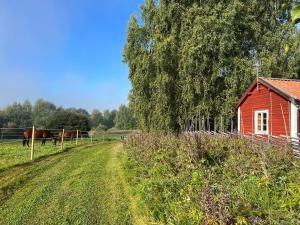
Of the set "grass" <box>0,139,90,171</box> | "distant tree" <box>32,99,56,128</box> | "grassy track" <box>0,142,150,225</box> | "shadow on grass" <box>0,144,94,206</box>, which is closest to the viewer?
"grassy track" <box>0,142,150,225</box>

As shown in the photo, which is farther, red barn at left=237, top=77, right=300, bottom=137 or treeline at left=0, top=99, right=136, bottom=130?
treeline at left=0, top=99, right=136, bottom=130

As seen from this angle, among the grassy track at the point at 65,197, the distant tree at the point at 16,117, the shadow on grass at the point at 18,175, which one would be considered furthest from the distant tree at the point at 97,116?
the grassy track at the point at 65,197

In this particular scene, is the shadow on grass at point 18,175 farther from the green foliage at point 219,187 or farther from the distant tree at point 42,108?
the distant tree at point 42,108

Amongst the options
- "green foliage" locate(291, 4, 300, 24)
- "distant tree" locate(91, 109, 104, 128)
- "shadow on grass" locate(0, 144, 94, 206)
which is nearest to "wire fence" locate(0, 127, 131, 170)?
"shadow on grass" locate(0, 144, 94, 206)

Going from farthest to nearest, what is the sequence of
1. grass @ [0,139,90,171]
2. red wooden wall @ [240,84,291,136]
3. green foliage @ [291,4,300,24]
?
red wooden wall @ [240,84,291,136]
grass @ [0,139,90,171]
green foliage @ [291,4,300,24]

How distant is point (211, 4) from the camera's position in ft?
87.4

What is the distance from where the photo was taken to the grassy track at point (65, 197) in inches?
270

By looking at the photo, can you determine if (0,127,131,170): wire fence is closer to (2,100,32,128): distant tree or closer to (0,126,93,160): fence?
(0,126,93,160): fence

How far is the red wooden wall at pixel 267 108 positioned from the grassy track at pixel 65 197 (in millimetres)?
9347

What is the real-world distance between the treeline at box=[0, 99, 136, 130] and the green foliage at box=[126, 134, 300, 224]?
50.0 m

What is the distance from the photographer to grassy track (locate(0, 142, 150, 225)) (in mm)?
6859

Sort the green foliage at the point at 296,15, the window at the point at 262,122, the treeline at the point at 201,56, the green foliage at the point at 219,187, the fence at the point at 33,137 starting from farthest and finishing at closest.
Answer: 1. the treeline at the point at 201,56
2. the window at the point at 262,122
3. the fence at the point at 33,137
4. the green foliage at the point at 219,187
5. the green foliage at the point at 296,15

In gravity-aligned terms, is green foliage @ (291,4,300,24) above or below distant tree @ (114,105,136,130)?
below

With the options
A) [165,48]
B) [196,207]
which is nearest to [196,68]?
[165,48]
